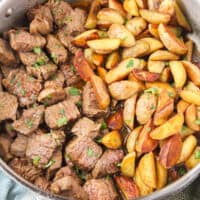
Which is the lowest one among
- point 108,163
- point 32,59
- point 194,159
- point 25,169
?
point 194,159

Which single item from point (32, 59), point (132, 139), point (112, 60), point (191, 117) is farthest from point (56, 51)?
point (191, 117)

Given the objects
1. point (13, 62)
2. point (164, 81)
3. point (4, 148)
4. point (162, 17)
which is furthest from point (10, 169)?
point (162, 17)

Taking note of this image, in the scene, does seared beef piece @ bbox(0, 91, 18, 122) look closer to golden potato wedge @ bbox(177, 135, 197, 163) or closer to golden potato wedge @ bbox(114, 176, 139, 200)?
golden potato wedge @ bbox(114, 176, 139, 200)

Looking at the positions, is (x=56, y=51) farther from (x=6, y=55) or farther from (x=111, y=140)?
(x=111, y=140)

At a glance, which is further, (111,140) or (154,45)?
(154,45)

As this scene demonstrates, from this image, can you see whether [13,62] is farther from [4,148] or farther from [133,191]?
[133,191]

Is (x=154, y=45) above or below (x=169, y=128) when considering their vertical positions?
above

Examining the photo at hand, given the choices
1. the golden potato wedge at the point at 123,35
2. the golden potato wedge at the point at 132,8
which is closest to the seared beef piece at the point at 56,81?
the golden potato wedge at the point at 123,35

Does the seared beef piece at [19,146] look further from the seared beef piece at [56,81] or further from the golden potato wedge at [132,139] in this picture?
the golden potato wedge at [132,139]
